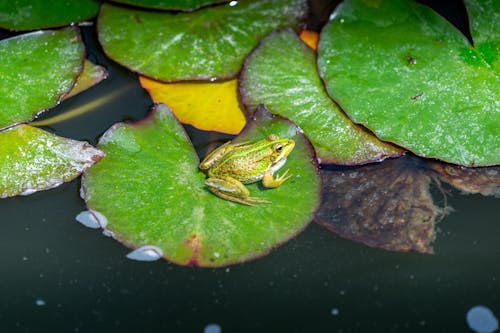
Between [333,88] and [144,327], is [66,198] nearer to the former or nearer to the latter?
[144,327]

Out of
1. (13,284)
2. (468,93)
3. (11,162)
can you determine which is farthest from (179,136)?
(468,93)

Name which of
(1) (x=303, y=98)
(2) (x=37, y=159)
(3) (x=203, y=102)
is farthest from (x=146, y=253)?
(1) (x=303, y=98)

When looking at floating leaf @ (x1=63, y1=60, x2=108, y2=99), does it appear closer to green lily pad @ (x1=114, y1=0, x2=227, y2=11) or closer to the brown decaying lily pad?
green lily pad @ (x1=114, y1=0, x2=227, y2=11)

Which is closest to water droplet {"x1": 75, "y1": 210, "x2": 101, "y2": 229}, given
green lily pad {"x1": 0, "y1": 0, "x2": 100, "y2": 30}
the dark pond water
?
the dark pond water

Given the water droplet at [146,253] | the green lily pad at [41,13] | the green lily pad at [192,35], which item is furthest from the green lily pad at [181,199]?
the green lily pad at [41,13]

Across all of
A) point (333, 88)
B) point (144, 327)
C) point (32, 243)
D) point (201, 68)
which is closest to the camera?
point (144, 327)

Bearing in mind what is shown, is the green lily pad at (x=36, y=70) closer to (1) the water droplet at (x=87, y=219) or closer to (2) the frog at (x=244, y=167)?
(1) the water droplet at (x=87, y=219)

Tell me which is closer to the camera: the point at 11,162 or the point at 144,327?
the point at 144,327
